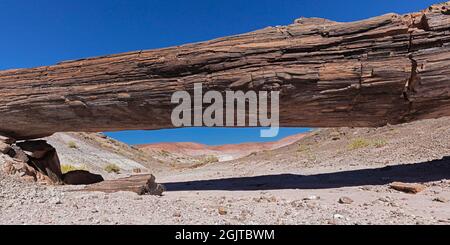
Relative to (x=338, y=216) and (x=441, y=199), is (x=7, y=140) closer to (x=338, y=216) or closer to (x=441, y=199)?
(x=338, y=216)

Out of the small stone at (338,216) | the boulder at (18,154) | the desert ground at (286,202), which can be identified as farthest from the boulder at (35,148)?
the small stone at (338,216)

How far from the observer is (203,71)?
7.29 metres

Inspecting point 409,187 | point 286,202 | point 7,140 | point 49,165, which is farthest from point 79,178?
point 409,187

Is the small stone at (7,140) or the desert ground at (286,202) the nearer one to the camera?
the desert ground at (286,202)

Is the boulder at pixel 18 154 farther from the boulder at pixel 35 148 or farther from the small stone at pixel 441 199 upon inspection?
the small stone at pixel 441 199

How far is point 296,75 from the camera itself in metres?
6.72

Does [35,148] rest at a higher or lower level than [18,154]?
higher

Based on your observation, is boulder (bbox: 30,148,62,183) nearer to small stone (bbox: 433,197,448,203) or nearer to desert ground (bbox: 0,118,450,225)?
desert ground (bbox: 0,118,450,225)

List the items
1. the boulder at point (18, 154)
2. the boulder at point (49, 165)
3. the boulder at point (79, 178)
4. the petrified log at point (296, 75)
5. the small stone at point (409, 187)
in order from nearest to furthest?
the small stone at point (409, 187) → the petrified log at point (296, 75) → the boulder at point (18, 154) → the boulder at point (49, 165) → the boulder at point (79, 178)

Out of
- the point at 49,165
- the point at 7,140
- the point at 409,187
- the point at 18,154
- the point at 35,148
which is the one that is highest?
the point at 7,140

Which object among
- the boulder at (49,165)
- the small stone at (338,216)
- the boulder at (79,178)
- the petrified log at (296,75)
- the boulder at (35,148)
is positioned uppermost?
the petrified log at (296,75)

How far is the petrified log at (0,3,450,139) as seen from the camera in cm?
643

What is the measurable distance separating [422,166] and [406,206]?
12.4 ft

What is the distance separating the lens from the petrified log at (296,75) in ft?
21.1
